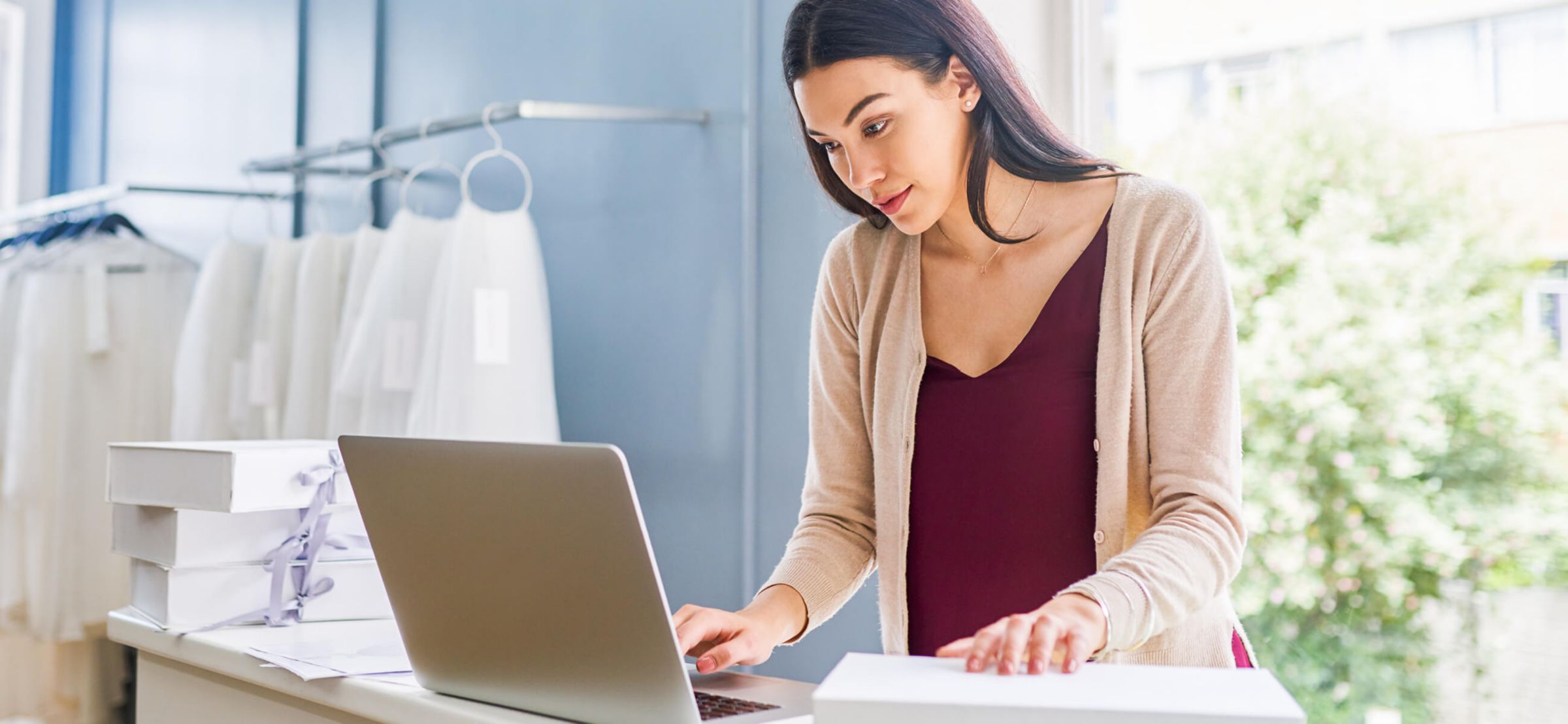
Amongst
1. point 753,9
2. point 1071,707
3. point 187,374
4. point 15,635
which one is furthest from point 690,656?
point 15,635

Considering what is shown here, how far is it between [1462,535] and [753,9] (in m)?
1.44

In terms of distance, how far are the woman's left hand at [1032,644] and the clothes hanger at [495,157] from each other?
1719 millimetres

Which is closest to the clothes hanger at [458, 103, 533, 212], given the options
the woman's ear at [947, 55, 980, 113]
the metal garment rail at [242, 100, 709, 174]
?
the metal garment rail at [242, 100, 709, 174]

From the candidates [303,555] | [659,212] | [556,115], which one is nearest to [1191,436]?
[303,555]

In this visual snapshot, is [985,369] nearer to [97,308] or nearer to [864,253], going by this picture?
[864,253]

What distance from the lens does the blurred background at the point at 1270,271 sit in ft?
5.74

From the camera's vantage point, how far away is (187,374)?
10.2 ft

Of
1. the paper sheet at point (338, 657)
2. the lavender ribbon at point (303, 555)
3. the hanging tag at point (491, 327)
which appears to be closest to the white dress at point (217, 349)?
the hanging tag at point (491, 327)

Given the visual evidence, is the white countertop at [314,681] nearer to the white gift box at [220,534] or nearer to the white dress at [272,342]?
the white gift box at [220,534]

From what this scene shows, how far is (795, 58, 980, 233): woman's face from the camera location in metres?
1.15

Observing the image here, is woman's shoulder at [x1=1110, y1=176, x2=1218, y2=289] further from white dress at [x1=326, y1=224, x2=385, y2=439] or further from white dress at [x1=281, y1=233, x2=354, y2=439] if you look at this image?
white dress at [x1=281, y1=233, x2=354, y2=439]

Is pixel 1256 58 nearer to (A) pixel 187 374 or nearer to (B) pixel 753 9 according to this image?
(B) pixel 753 9

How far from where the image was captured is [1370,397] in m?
1.92

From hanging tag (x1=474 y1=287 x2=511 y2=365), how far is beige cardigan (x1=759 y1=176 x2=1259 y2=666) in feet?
3.66
